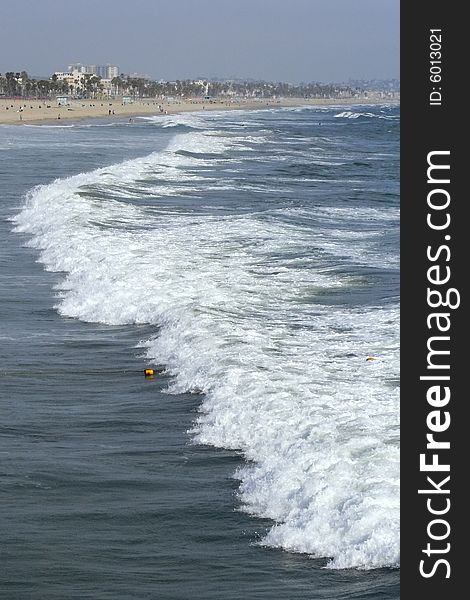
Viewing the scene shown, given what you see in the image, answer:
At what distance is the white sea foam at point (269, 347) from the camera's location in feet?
33.1

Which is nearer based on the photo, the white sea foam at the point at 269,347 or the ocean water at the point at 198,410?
the ocean water at the point at 198,410

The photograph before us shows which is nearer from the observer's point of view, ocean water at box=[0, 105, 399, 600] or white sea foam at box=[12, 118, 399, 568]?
ocean water at box=[0, 105, 399, 600]

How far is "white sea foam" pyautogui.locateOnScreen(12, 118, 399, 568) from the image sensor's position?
33.1ft

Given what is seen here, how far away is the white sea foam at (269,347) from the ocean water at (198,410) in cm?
3

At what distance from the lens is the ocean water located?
9.27 m

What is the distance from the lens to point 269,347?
15.6m

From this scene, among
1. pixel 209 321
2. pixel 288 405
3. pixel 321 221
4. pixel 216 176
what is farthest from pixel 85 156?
pixel 288 405

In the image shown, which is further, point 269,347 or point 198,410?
point 269,347

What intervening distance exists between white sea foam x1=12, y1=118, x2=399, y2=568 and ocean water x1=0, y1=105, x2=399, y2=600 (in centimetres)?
3

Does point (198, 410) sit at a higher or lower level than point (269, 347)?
lower

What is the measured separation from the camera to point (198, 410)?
1326cm

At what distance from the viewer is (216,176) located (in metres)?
46.3

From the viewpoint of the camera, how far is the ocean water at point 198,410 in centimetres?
927

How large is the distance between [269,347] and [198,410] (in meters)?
2.58
